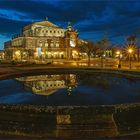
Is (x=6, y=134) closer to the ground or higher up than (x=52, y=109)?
closer to the ground

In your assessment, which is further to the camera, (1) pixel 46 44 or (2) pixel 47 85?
(1) pixel 46 44

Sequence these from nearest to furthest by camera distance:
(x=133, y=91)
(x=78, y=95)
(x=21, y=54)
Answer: (x=78, y=95)
(x=133, y=91)
(x=21, y=54)

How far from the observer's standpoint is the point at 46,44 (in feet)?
468

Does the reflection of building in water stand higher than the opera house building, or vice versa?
the opera house building

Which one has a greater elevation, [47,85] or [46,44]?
[46,44]

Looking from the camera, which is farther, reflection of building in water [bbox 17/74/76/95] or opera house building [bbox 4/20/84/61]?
opera house building [bbox 4/20/84/61]

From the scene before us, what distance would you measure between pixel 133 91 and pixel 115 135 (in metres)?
13.4

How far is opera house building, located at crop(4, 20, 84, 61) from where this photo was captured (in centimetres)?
12862

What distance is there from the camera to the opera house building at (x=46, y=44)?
422 feet

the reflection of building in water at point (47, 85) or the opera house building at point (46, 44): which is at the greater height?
the opera house building at point (46, 44)

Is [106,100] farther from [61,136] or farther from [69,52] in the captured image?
[69,52]

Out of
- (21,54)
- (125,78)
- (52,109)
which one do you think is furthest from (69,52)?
(52,109)

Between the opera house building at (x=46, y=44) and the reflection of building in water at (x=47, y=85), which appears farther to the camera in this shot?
the opera house building at (x=46, y=44)

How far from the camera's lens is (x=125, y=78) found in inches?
1355
